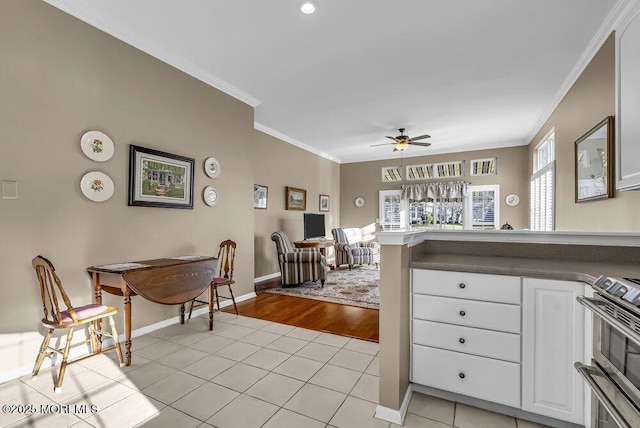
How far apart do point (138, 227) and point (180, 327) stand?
1.07m

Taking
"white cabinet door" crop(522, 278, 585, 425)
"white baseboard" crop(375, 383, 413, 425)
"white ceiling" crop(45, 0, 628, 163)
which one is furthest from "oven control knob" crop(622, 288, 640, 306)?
"white ceiling" crop(45, 0, 628, 163)

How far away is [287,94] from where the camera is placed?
12.7 feet

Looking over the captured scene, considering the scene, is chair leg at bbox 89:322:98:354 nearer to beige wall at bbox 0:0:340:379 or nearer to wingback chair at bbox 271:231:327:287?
beige wall at bbox 0:0:340:379


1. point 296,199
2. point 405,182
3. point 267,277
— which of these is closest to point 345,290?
point 267,277

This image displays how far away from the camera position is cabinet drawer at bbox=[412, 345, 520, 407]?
1582 mm

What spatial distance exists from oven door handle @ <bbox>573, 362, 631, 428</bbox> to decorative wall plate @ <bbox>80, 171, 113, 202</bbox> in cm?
325

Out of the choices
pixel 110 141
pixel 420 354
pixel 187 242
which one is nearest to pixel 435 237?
pixel 420 354

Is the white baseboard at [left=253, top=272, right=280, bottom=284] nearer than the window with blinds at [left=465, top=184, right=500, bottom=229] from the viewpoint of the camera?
Yes

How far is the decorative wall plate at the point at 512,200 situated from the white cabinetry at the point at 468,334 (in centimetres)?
555

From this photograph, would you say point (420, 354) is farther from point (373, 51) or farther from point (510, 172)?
point (510, 172)

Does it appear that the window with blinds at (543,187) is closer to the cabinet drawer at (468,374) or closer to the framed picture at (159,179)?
Result: the cabinet drawer at (468,374)

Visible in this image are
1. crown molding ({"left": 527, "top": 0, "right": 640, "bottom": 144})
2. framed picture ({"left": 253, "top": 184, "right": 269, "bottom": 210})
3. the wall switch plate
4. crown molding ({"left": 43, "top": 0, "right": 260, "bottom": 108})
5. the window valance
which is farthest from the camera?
the window valance

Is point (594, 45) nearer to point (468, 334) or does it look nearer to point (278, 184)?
point (468, 334)

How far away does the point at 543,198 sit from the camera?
473cm
